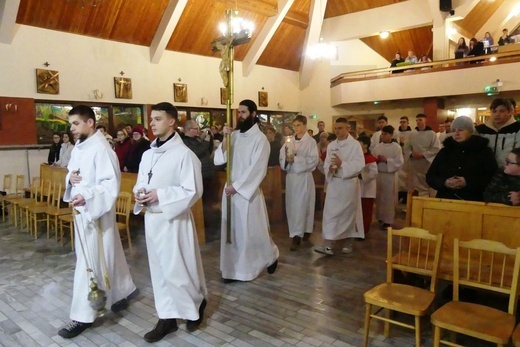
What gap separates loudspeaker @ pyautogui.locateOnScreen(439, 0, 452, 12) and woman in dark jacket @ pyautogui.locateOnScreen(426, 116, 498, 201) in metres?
10.1

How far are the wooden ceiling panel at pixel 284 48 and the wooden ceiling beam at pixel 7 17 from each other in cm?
809

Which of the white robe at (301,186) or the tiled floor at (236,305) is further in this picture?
the white robe at (301,186)

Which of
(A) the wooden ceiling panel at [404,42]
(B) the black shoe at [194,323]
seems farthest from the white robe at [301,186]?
(A) the wooden ceiling panel at [404,42]

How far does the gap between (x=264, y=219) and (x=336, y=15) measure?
42.5 ft

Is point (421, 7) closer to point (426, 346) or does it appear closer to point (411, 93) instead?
point (411, 93)

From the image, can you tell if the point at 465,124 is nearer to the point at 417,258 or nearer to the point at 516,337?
the point at 417,258

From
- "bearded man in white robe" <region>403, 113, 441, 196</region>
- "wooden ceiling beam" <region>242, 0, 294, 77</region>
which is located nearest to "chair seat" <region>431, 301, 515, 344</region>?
"bearded man in white robe" <region>403, 113, 441, 196</region>

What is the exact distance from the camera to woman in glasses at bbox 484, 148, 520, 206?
2.98 metres

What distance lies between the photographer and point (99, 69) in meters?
10.5

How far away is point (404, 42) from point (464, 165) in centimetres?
1321

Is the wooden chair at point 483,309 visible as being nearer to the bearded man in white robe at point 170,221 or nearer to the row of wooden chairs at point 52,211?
the bearded man in white robe at point 170,221

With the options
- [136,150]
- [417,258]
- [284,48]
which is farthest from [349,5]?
[417,258]

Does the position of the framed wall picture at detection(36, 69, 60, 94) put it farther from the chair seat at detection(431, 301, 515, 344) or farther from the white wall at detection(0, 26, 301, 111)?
the chair seat at detection(431, 301, 515, 344)

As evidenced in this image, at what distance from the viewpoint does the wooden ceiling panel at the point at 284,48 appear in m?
14.4
